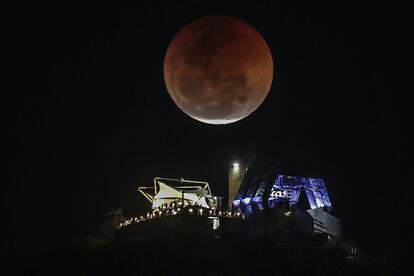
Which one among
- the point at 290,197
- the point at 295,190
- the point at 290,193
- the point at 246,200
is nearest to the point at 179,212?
the point at 246,200

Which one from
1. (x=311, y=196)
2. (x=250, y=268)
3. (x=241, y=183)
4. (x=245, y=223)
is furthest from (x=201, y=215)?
(x=311, y=196)

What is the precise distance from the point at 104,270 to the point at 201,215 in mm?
11475

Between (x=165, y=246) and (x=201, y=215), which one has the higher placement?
(x=201, y=215)

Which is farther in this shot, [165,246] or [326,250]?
[326,250]

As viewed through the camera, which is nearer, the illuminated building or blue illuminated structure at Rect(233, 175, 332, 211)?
the illuminated building

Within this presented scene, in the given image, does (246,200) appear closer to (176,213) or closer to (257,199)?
(257,199)

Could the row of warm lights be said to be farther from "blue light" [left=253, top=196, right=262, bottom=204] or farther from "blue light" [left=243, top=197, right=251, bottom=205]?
"blue light" [left=243, top=197, right=251, bottom=205]

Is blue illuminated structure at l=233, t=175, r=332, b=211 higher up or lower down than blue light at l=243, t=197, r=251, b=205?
higher up

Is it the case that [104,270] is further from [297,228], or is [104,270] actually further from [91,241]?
[297,228]

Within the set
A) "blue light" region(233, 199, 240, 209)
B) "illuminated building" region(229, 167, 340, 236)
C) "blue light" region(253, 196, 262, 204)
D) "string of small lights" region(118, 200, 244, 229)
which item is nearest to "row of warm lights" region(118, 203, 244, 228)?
"string of small lights" region(118, 200, 244, 229)

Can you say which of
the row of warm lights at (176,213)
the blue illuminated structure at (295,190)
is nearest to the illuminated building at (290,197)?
the blue illuminated structure at (295,190)

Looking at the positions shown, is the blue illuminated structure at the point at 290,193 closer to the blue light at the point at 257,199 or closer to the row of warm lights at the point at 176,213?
the blue light at the point at 257,199

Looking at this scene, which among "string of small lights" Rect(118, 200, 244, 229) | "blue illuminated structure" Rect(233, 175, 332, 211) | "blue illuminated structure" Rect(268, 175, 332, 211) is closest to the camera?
"string of small lights" Rect(118, 200, 244, 229)

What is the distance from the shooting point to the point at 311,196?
53.9 meters
